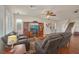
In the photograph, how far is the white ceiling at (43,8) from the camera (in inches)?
82.5

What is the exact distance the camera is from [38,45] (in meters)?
2.15

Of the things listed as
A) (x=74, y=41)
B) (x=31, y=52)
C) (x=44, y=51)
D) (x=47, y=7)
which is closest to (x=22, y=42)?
(x=31, y=52)

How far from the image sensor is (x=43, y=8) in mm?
2107

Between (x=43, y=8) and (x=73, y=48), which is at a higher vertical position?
(x=43, y=8)

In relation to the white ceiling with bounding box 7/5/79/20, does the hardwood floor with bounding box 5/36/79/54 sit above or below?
below

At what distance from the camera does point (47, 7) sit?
6.89 feet

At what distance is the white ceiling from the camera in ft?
6.88

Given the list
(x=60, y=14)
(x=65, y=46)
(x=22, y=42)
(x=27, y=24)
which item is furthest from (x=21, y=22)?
(x=65, y=46)

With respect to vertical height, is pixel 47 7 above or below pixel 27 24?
above

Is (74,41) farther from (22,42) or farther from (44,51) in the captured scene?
(22,42)

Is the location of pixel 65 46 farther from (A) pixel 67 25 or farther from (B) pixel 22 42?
(B) pixel 22 42

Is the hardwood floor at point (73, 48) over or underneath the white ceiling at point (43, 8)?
underneath
